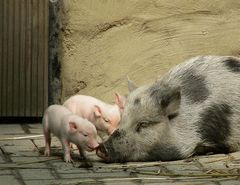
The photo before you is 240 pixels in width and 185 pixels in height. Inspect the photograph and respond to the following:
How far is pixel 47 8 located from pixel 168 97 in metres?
1.81

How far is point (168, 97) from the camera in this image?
26.0 feet

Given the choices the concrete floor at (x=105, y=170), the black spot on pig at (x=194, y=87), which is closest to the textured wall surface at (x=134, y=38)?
the black spot on pig at (x=194, y=87)

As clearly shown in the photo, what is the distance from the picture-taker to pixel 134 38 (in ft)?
29.9

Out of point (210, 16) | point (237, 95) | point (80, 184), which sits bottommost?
point (80, 184)

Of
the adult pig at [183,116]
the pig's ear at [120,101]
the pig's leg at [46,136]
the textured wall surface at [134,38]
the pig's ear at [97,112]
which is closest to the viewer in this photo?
the adult pig at [183,116]

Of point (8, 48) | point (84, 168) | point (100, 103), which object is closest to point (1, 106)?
point (8, 48)

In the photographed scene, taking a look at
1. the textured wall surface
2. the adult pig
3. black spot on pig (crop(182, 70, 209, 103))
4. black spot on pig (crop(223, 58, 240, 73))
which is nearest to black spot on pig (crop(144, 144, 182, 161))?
the adult pig

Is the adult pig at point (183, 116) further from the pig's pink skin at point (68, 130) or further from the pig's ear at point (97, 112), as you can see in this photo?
the pig's ear at point (97, 112)

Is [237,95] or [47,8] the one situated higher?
[47,8]

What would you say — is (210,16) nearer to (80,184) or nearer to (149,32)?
(149,32)

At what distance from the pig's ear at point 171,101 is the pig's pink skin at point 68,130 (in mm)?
633

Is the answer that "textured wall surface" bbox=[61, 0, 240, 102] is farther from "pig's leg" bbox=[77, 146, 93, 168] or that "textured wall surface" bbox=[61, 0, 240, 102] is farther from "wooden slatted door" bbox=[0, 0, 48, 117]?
"pig's leg" bbox=[77, 146, 93, 168]

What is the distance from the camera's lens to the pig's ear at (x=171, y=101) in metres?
7.90

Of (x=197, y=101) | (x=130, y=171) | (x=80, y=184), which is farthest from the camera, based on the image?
(x=197, y=101)
